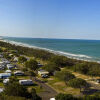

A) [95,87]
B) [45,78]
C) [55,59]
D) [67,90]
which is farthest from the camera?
[55,59]

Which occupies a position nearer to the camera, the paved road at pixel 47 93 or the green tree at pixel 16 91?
the green tree at pixel 16 91

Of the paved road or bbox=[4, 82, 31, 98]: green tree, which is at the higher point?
bbox=[4, 82, 31, 98]: green tree

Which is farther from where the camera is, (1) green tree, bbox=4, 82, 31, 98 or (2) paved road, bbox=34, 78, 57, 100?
(2) paved road, bbox=34, 78, 57, 100

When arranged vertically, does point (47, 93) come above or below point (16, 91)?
below

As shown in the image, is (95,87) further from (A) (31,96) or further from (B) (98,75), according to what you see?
(A) (31,96)

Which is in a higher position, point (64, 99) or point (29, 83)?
point (64, 99)

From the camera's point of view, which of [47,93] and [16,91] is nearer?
[16,91]

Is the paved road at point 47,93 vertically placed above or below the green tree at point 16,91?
below

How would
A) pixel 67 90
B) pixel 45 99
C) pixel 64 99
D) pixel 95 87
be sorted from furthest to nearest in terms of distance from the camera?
pixel 95 87
pixel 67 90
pixel 45 99
pixel 64 99

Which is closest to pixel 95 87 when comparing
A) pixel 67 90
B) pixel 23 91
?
pixel 67 90

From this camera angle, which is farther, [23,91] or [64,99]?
[23,91]
